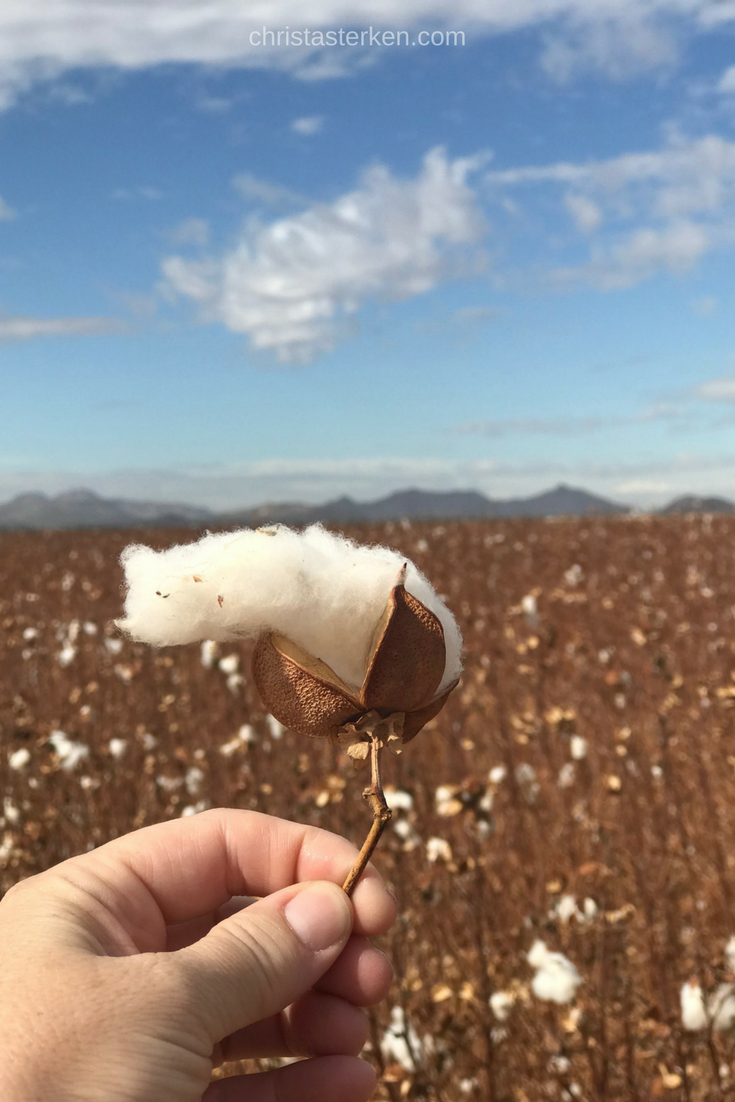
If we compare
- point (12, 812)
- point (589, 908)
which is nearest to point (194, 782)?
point (12, 812)

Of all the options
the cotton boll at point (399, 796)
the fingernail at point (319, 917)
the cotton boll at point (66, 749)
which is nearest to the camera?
the fingernail at point (319, 917)

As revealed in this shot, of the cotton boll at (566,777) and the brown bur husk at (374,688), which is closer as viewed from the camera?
the brown bur husk at (374,688)

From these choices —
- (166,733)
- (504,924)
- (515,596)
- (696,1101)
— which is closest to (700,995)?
(696,1101)

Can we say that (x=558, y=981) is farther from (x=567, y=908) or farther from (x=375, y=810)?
(x=375, y=810)

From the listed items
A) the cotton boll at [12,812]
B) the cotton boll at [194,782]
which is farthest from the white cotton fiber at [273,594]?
the cotton boll at [12,812]

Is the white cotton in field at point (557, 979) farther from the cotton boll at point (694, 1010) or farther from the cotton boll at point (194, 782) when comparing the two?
the cotton boll at point (194, 782)

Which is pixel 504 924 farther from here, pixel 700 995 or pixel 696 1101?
pixel 700 995

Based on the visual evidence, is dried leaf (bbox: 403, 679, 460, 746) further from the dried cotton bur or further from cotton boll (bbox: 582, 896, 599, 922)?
cotton boll (bbox: 582, 896, 599, 922)
